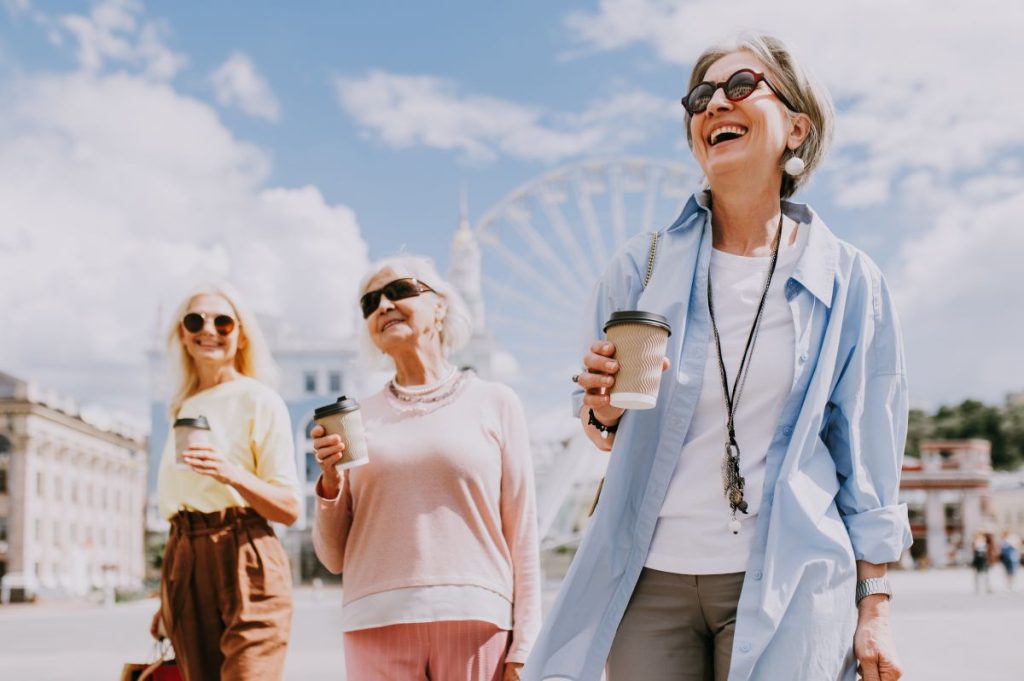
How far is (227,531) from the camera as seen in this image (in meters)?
3.91

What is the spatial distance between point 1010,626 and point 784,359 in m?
14.1

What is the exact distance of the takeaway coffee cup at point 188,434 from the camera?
372 cm

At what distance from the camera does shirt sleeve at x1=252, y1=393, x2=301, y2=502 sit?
13.3 feet

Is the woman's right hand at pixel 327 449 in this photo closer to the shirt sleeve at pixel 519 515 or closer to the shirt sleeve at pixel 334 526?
the shirt sleeve at pixel 334 526

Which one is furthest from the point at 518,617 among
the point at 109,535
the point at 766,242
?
the point at 109,535

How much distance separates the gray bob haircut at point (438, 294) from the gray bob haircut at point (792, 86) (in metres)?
1.50

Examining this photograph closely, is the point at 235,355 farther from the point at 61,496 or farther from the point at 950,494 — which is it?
the point at 61,496

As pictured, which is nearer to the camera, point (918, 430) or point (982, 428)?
point (982, 428)

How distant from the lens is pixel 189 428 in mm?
3742

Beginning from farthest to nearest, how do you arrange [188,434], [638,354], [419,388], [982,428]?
1. [982,428]
2. [419,388]
3. [188,434]
4. [638,354]

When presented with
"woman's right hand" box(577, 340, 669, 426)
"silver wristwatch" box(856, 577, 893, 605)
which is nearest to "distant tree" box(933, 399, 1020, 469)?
"silver wristwatch" box(856, 577, 893, 605)

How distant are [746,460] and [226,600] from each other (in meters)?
2.07

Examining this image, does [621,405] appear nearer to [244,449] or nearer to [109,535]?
[244,449]

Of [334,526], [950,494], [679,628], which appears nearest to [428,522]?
[334,526]
